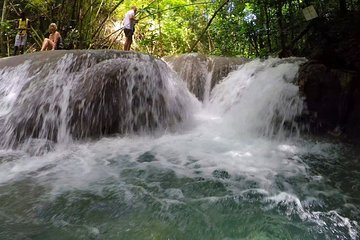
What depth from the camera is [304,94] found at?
607cm

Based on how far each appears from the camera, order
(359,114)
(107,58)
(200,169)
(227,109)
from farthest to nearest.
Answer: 1. (227,109)
2. (107,58)
3. (359,114)
4. (200,169)

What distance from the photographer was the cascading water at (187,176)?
3053 mm

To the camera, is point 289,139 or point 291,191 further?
point 289,139

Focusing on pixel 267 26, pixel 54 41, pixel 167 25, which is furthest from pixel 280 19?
pixel 54 41

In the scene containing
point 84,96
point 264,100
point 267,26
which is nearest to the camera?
point 84,96

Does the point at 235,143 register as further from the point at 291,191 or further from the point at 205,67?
the point at 205,67

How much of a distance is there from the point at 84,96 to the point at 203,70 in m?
3.38

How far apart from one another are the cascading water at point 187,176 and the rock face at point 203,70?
1.20 meters

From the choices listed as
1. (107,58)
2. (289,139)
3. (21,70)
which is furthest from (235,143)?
(21,70)

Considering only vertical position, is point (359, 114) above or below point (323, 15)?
below

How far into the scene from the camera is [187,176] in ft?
13.8

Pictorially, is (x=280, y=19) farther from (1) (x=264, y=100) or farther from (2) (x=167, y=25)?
→ (2) (x=167, y=25)

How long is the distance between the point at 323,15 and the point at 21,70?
566 cm

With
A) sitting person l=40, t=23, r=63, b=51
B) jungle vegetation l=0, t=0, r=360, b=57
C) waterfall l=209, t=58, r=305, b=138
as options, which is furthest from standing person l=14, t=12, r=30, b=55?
waterfall l=209, t=58, r=305, b=138
